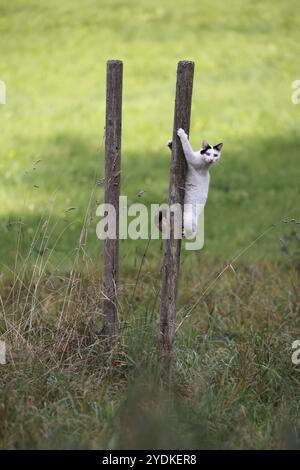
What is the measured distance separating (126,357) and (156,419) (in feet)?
2.95

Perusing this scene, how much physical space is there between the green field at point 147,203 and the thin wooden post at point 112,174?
0.36 feet

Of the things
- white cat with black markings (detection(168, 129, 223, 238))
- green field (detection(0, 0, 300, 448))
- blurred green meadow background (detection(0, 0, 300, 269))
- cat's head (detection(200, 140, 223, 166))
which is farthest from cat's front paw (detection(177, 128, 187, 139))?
blurred green meadow background (detection(0, 0, 300, 269))

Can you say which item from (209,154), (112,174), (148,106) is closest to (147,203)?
(148,106)

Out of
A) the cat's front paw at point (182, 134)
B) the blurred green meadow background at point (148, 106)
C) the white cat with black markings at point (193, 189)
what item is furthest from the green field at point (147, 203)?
the cat's front paw at point (182, 134)

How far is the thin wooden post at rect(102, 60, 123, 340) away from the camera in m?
4.28

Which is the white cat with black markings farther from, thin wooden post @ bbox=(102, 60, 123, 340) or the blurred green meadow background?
the blurred green meadow background

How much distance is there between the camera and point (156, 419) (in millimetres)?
3340

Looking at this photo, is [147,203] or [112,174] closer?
[112,174]

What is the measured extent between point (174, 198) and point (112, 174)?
373 mm

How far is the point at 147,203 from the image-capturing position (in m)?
8.41

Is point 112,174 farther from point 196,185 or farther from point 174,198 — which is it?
point 196,185

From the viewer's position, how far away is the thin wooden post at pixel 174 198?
4.14 meters

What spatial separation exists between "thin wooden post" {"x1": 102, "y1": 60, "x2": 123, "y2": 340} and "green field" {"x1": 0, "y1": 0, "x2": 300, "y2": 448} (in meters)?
0.11

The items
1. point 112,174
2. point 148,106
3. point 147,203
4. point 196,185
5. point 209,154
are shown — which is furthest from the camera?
point 148,106
